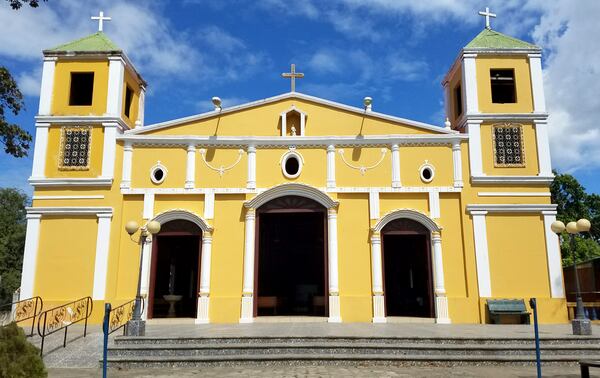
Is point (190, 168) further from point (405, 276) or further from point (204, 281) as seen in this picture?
point (405, 276)

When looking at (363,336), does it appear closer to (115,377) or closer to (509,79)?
(115,377)

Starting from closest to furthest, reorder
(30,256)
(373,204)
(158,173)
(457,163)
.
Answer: (30,256) → (373,204) → (457,163) → (158,173)

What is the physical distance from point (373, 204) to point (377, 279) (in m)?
2.26

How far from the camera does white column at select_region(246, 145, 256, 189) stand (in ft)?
49.9

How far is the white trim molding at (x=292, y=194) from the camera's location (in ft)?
48.9

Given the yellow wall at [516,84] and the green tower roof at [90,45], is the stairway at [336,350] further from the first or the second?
the green tower roof at [90,45]

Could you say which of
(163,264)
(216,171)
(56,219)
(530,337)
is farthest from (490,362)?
(56,219)

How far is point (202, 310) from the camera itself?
14234 millimetres

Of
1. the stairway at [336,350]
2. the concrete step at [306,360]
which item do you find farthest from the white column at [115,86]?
the concrete step at [306,360]

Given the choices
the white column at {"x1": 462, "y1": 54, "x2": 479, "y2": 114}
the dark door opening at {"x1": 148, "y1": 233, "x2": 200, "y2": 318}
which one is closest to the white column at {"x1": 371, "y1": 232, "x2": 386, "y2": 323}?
the white column at {"x1": 462, "y1": 54, "x2": 479, "y2": 114}

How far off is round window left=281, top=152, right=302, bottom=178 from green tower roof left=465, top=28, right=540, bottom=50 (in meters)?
6.67

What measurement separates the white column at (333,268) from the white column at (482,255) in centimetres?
415

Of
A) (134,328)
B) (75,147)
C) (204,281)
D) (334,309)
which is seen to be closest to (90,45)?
(75,147)

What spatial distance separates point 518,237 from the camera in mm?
14742
